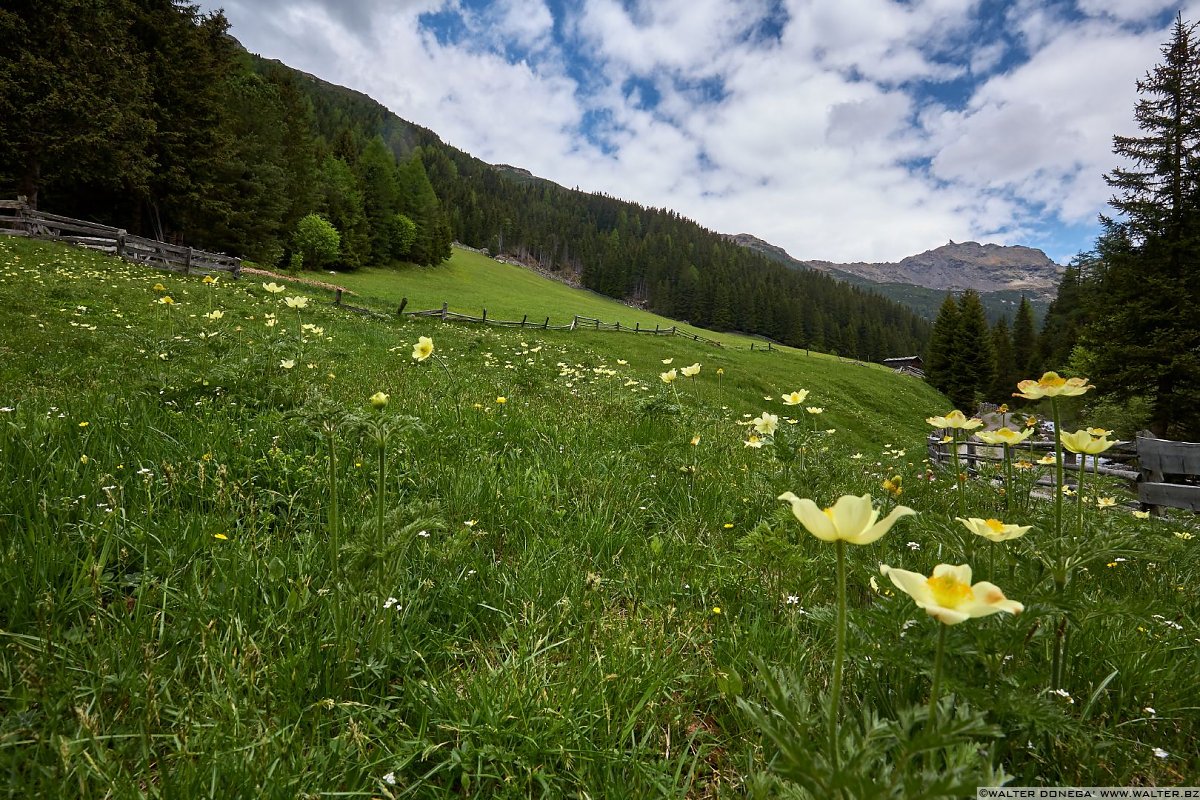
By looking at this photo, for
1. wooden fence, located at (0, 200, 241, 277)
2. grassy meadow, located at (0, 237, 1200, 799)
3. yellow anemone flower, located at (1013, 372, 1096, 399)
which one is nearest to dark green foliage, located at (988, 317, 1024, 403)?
yellow anemone flower, located at (1013, 372, 1096, 399)

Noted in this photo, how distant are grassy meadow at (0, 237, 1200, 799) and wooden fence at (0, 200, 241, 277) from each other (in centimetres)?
2004

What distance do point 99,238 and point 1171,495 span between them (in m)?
29.6

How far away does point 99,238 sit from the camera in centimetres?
1820

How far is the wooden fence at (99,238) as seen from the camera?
16.6 m

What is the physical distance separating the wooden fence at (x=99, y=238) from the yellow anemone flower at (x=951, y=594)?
2510cm

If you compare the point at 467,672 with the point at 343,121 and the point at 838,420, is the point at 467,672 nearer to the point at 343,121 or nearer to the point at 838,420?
the point at 838,420

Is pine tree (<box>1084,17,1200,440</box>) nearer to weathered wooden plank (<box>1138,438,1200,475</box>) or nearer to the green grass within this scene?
weathered wooden plank (<box>1138,438,1200,475</box>)

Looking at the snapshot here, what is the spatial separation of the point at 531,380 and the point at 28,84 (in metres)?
25.5

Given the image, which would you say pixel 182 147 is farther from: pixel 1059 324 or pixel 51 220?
pixel 1059 324

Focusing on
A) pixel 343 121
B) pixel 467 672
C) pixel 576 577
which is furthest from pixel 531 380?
pixel 343 121

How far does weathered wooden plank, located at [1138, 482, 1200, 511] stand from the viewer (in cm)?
667

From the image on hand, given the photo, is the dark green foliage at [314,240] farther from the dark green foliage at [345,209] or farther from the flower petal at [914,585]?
the flower petal at [914,585]

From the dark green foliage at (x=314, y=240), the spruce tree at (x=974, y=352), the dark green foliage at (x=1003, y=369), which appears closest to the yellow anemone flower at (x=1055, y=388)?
the dark green foliage at (x=314, y=240)

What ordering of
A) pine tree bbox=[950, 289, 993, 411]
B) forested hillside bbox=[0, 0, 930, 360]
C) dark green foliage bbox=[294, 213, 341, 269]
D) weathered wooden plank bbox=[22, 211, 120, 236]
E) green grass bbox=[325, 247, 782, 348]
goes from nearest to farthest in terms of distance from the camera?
weathered wooden plank bbox=[22, 211, 120, 236] < forested hillside bbox=[0, 0, 930, 360] < green grass bbox=[325, 247, 782, 348] < dark green foliage bbox=[294, 213, 341, 269] < pine tree bbox=[950, 289, 993, 411]
